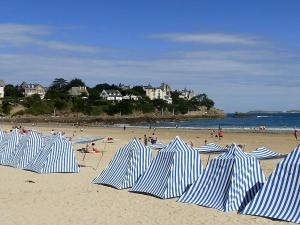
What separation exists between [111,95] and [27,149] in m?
138

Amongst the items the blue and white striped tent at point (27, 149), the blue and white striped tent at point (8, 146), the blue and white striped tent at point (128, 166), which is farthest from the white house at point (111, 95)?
the blue and white striped tent at point (128, 166)

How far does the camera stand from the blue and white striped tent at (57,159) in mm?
17453

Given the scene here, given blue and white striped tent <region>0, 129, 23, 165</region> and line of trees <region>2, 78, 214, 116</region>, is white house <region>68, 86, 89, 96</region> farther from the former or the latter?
blue and white striped tent <region>0, 129, 23, 165</region>

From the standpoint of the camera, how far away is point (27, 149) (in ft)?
62.8

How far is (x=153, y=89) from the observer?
187 meters

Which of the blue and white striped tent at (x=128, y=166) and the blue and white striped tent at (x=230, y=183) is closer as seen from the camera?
the blue and white striped tent at (x=230, y=183)

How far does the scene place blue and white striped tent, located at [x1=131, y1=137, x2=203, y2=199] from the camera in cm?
1259

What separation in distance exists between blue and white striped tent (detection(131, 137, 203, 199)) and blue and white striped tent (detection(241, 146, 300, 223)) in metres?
2.35

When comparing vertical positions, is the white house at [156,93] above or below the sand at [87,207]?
above

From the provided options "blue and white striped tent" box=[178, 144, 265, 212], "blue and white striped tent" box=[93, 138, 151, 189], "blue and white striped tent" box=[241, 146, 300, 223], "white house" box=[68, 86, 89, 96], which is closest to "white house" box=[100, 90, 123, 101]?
"white house" box=[68, 86, 89, 96]

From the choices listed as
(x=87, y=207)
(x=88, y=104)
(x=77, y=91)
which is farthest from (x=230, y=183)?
(x=77, y=91)

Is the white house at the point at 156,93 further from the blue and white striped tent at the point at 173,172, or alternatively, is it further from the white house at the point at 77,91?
the blue and white striped tent at the point at 173,172

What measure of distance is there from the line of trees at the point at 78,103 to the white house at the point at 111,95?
213cm

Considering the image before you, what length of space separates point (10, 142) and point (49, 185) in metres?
6.39
